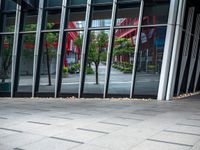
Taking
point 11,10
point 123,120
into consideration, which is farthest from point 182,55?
point 11,10

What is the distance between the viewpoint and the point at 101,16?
1655 centimetres

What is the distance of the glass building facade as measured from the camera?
49.4 feet

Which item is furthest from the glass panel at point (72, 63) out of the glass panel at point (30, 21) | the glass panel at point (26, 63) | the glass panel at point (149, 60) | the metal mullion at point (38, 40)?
the glass panel at point (149, 60)

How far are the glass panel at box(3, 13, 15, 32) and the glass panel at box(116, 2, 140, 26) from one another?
23.7 ft

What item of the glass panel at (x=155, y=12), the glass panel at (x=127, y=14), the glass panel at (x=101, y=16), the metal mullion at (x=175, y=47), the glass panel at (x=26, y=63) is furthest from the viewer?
the glass panel at (x=26, y=63)

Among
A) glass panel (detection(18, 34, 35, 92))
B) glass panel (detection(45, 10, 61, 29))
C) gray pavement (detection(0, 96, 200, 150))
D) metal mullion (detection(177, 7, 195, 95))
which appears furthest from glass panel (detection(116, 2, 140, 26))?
gray pavement (detection(0, 96, 200, 150))

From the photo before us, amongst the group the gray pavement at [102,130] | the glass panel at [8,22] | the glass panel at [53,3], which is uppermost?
the glass panel at [53,3]

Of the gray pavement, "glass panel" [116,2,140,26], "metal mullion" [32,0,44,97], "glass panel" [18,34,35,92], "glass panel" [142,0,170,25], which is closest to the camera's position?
the gray pavement

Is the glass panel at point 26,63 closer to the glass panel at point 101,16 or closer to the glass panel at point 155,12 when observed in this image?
the glass panel at point 101,16

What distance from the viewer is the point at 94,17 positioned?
1680 centimetres

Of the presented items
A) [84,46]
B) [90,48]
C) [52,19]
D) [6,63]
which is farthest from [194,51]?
[6,63]

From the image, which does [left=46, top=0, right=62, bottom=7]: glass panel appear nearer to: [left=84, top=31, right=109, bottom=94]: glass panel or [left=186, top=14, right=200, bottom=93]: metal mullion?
[left=84, top=31, right=109, bottom=94]: glass panel

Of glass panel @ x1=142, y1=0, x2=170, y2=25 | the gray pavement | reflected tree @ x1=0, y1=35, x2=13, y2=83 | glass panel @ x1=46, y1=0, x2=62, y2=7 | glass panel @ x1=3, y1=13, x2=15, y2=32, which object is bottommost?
the gray pavement

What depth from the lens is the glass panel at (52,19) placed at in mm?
17859
